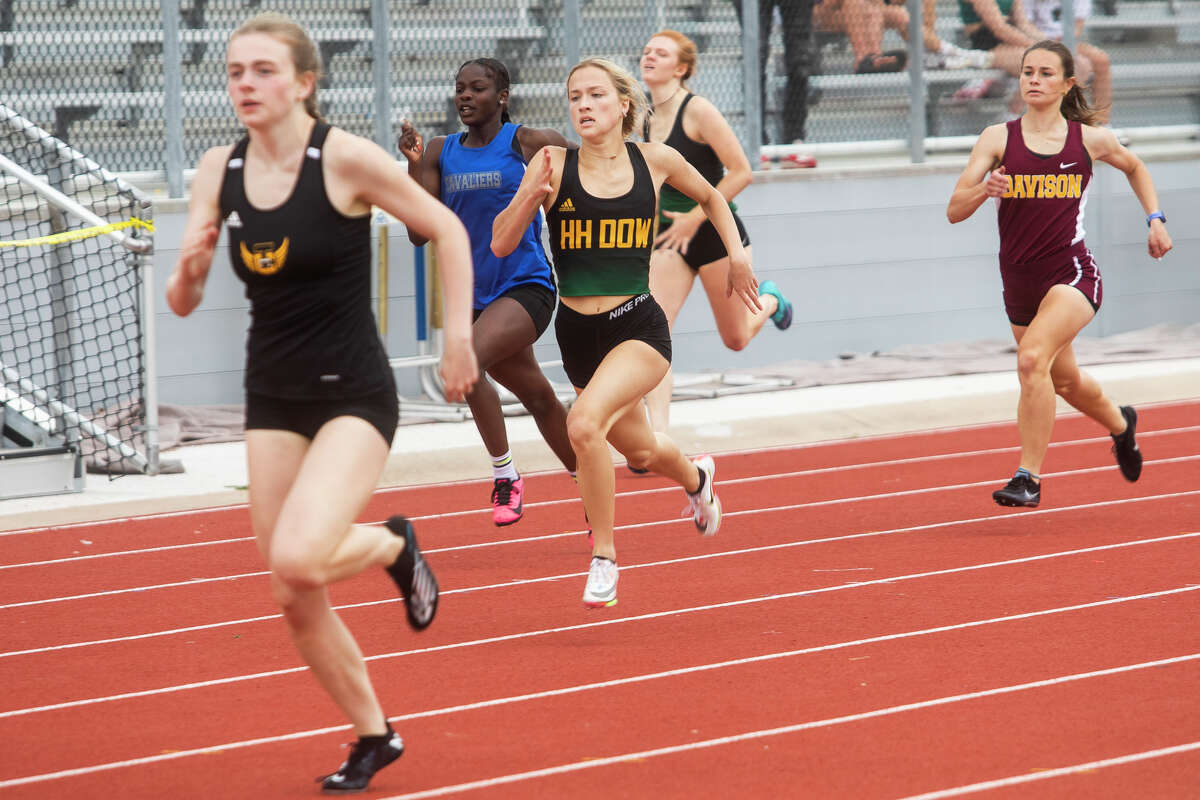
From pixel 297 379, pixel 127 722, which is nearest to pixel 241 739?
→ pixel 127 722

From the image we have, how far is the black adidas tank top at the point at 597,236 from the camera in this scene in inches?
250

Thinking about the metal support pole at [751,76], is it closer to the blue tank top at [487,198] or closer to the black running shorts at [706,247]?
the black running shorts at [706,247]

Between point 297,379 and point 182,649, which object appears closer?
point 297,379

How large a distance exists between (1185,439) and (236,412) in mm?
6018

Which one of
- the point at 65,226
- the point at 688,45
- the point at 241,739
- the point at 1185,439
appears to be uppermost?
the point at 688,45

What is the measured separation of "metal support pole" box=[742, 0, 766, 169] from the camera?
13.6 meters

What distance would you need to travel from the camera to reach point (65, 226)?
32.0 ft

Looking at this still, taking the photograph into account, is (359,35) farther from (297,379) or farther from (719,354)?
(297,379)

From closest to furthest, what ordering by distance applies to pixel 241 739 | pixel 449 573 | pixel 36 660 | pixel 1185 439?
1. pixel 241 739
2. pixel 36 660
3. pixel 449 573
4. pixel 1185 439

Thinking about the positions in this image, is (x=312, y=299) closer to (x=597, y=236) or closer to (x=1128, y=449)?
(x=597, y=236)

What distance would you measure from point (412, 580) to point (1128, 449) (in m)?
4.87

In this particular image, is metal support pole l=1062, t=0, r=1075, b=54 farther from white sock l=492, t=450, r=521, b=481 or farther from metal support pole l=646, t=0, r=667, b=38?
white sock l=492, t=450, r=521, b=481

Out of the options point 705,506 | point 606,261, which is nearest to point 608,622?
point 705,506

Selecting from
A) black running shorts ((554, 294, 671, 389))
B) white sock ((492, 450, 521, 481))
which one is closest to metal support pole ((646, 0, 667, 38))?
white sock ((492, 450, 521, 481))
